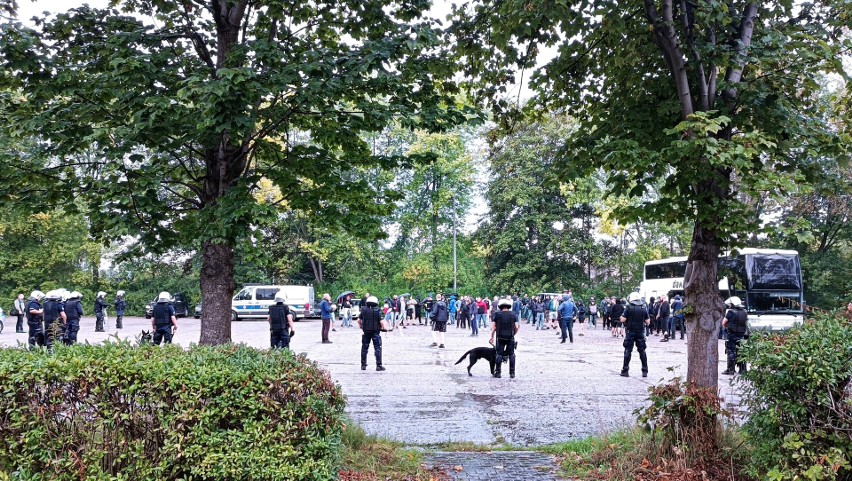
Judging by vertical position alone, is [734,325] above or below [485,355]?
above

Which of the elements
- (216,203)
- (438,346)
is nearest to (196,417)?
(216,203)

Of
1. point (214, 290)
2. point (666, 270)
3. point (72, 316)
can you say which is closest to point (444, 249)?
point (666, 270)

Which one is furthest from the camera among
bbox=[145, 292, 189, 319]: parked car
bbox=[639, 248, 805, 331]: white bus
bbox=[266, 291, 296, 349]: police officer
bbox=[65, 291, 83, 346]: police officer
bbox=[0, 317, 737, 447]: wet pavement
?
bbox=[145, 292, 189, 319]: parked car

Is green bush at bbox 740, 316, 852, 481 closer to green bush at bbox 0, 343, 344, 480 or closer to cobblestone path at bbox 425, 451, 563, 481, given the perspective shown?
cobblestone path at bbox 425, 451, 563, 481

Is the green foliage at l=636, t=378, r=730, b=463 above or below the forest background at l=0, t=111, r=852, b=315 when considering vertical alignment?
below

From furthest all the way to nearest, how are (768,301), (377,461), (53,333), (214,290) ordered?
1. (768,301)
2. (214,290)
3. (53,333)
4. (377,461)

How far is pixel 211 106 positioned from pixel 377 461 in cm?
355

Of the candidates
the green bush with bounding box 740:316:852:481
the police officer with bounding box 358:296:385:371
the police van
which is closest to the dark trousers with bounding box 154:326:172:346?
the police officer with bounding box 358:296:385:371

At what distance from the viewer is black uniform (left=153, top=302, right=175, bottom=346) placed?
45.5ft

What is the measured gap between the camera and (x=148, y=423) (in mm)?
4285

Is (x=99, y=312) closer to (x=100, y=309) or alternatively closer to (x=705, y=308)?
(x=100, y=309)

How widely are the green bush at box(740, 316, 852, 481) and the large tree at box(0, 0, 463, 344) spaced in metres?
3.90

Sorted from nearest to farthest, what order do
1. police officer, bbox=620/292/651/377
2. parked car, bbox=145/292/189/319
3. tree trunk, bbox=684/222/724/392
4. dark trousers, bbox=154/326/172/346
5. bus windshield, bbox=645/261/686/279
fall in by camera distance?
tree trunk, bbox=684/222/724/392 < police officer, bbox=620/292/651/377 < dark trousers, bbox=154/326/172/346 < bus windshield, bbox=645/261/686/279 < parked car, bbox=145/292/189/319

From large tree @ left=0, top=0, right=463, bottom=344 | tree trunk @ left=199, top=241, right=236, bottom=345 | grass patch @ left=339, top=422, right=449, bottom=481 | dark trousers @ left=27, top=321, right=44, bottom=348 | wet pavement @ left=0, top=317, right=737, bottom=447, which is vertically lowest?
wet pavement @ left=0, top=317, right=737, bottom=447
